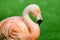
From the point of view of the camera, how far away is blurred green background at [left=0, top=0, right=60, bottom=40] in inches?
98.5

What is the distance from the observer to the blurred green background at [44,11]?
250 centimetres

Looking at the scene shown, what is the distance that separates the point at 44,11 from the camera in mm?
2562

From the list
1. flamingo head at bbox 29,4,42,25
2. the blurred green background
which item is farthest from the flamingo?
the blurred green background

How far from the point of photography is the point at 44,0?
8.52ft

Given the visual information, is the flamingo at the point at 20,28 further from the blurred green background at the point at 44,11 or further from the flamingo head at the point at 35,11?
the blurred green background at the point at 44,11

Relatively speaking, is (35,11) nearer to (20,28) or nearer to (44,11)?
(20,28)

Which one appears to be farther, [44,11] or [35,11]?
[44,11]

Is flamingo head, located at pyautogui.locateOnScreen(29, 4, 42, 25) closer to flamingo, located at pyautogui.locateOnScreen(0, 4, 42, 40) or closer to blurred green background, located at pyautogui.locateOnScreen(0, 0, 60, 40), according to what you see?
flamingo, located at pyautogui.locateOnScreen(0, 4, 42, 40)

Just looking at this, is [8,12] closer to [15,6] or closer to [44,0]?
[15,6]

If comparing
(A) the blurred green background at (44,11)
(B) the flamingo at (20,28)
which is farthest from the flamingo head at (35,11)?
(A) the blurred green background at (44,11)

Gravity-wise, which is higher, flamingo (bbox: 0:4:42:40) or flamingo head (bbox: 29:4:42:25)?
flamingo head (bbox: 29:4:42:25)

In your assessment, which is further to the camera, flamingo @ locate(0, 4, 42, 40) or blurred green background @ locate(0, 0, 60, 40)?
blurred green background @ locate(0, 0, 60, 40)

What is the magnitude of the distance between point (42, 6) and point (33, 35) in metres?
1.07

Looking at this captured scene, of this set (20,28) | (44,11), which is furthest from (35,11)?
(44,11)
